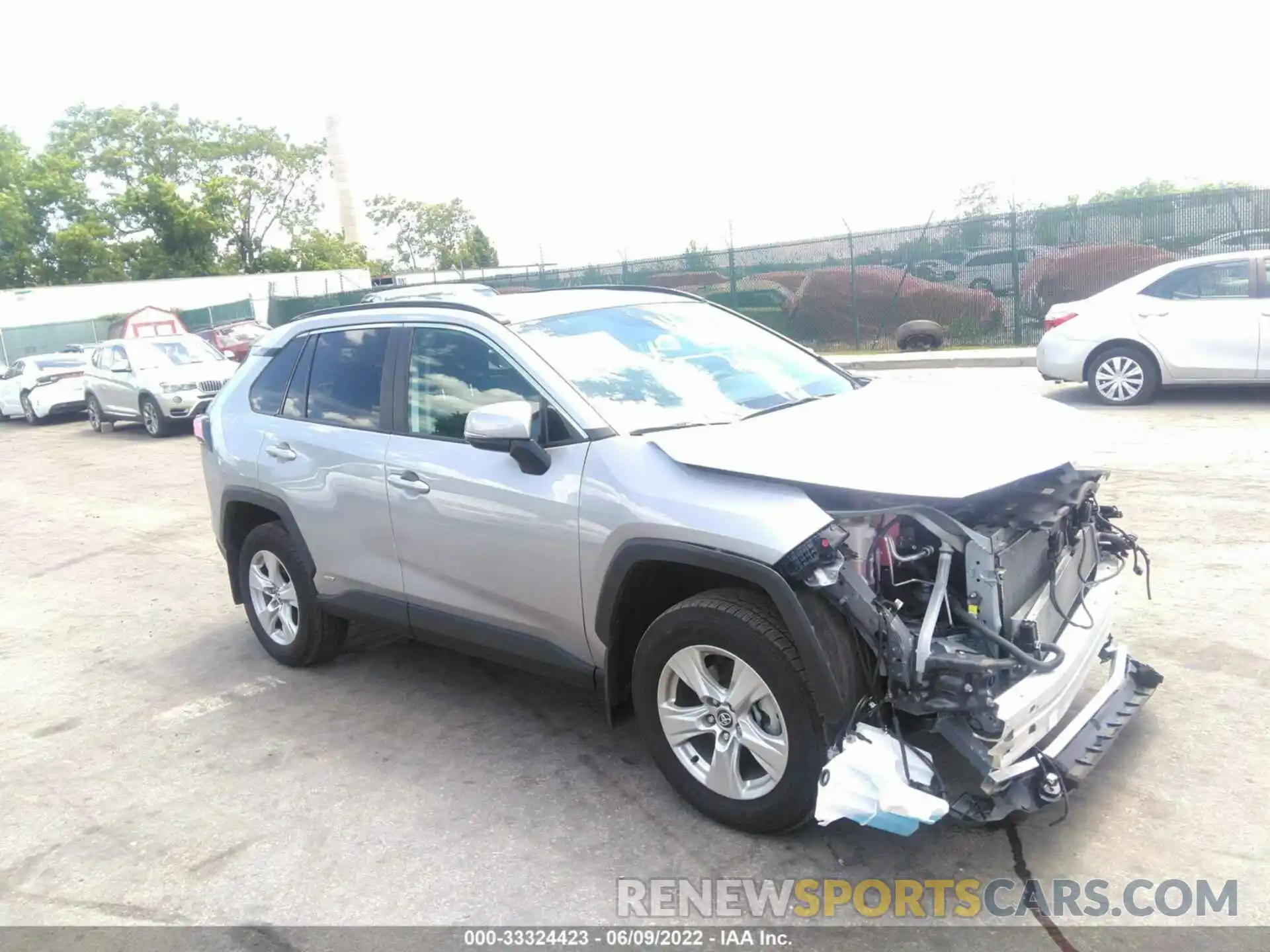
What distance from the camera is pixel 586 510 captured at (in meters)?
3.69

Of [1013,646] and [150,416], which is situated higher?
[1013,646]

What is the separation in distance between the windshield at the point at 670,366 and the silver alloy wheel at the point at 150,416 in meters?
13.9

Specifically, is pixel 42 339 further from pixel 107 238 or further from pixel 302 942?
pixel 302 942

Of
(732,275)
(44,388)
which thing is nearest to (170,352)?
(44,388)

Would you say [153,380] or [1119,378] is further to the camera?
[153,380]

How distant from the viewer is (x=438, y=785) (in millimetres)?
4062

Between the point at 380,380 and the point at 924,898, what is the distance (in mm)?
3117

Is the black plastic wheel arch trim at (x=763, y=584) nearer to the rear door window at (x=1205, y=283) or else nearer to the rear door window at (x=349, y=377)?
the rear door window at (x=349, y=377)

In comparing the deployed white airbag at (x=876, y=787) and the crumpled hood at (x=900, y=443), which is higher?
the crumpled hood at (x=900, y=443)

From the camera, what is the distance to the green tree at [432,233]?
8750 centimetres

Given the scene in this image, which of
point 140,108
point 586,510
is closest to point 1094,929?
point 586,510

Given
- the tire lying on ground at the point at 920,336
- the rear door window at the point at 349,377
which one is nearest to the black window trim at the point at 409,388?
the rear door window at the point at 349,377

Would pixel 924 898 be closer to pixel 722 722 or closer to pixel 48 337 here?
pixel 722 722

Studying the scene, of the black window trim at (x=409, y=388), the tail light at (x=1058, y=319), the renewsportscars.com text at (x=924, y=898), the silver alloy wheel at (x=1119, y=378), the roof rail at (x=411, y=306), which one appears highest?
the roof rail at (x=411, y=306)
